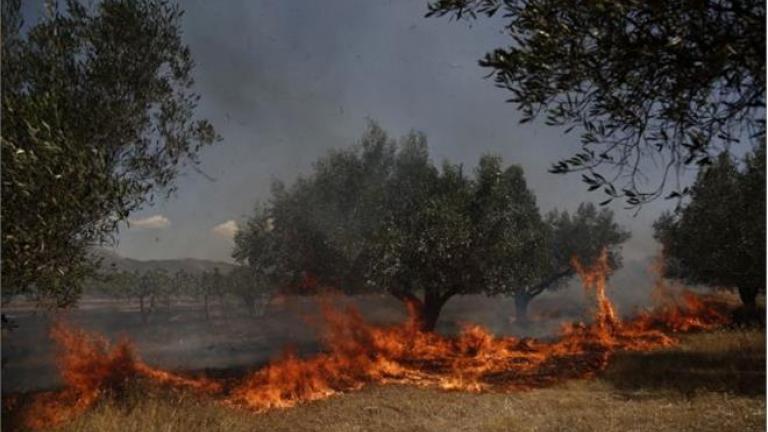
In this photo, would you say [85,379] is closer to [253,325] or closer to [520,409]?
[520,409]

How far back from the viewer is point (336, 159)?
3033 cm

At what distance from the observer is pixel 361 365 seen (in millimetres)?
23891

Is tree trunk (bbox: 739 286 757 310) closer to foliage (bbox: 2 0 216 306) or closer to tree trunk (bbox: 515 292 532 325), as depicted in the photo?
tree trunk (bbox: 515 292 532 325)

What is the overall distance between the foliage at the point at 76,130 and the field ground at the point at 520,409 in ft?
13.4

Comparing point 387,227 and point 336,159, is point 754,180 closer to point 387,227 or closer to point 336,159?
point 387,227

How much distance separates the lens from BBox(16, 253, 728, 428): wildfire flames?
1859 centimetres

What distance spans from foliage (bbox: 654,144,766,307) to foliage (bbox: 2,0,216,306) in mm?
28286

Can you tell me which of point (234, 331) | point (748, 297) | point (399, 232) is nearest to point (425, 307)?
point (399, 232)

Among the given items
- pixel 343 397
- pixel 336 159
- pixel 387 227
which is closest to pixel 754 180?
pixel 387 227

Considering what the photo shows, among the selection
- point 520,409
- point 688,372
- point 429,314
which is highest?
point 429,314

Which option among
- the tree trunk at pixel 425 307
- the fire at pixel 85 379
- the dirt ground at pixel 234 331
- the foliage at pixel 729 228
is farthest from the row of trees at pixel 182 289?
the foliage at pixel 729 228

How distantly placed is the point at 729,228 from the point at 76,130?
34764mm

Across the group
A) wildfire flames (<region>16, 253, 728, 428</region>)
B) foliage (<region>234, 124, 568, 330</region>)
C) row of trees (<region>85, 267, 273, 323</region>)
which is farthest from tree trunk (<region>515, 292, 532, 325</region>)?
row of trees (<region>85, 267, 273, 323</region>)

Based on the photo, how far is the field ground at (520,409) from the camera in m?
13.4
